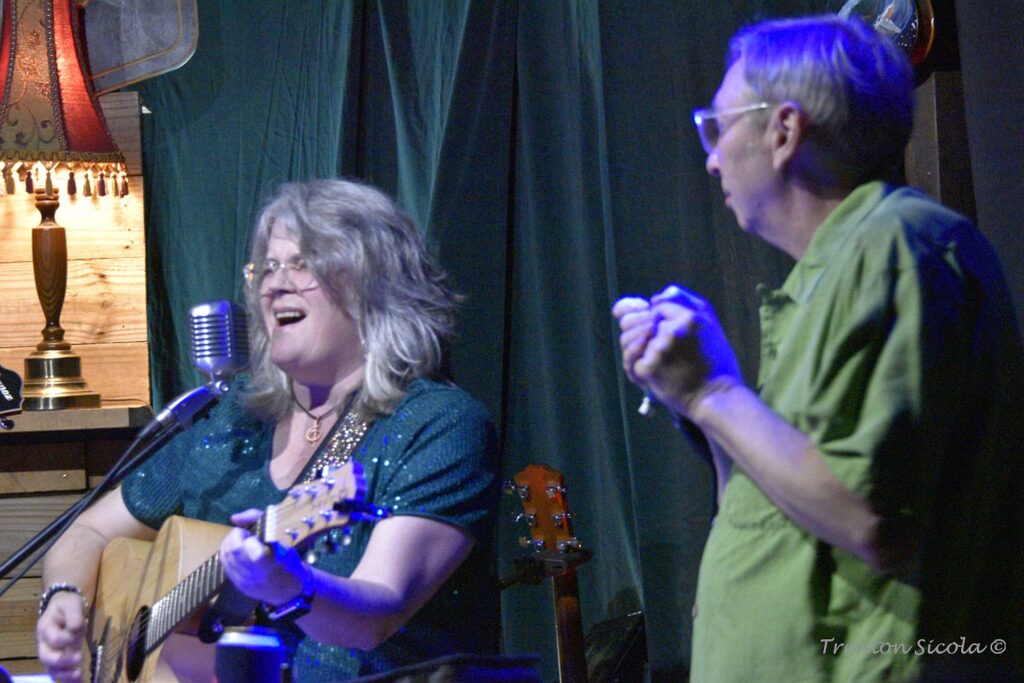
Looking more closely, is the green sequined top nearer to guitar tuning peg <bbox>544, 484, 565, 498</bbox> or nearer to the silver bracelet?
the silver bracelet

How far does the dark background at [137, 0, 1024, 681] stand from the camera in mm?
2779

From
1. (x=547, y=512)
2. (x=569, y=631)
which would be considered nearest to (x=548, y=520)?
(x=547, y=512)

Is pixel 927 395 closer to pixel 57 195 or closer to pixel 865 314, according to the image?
pixel 865 314

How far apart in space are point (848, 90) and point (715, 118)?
161 millimetres

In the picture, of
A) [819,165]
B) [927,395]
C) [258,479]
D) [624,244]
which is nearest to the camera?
[927,395]

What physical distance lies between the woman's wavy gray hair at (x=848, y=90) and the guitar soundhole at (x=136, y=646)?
1350mm

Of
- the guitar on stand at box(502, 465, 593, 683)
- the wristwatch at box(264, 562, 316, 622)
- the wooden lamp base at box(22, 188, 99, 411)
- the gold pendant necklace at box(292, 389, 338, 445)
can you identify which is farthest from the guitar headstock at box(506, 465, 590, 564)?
the wooden lamp base at box(22, 188, 99, 411)

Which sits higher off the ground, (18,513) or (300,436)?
(300,436)

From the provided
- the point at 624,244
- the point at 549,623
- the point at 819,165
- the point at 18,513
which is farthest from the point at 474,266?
the point at 819,165

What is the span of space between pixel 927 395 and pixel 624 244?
1693mm

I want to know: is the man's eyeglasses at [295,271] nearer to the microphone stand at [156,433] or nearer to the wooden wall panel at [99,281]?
the microphone stand at [156,433]

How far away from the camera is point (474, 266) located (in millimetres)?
3033

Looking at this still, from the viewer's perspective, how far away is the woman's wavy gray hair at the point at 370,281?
2.04 metres

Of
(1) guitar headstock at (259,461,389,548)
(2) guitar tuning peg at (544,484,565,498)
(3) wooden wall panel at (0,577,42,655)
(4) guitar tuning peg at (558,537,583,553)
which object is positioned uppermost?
(1) guitar headstock at (259,461,389,548)
